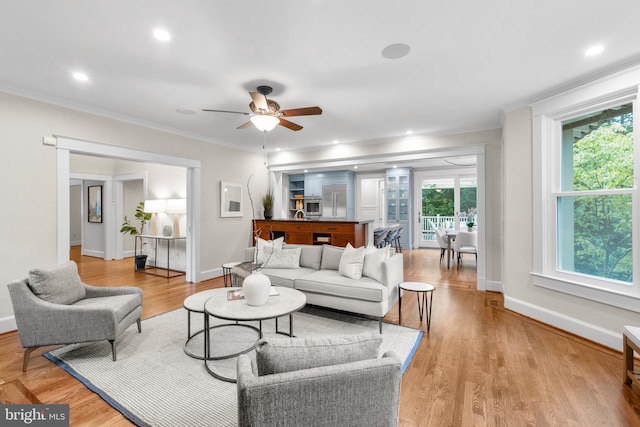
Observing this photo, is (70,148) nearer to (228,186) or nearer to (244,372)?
(228,186)

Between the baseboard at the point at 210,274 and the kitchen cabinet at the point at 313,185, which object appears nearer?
the baseboard at the point at 210,274

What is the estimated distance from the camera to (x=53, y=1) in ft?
6.16

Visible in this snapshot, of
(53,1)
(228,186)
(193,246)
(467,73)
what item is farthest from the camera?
(228,186)

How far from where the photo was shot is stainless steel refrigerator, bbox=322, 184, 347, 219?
30.5 ft

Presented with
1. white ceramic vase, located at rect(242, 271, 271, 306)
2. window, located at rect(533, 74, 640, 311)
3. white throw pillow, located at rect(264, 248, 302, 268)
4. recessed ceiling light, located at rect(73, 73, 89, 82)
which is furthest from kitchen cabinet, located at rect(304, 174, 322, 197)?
white ceramic vase, located at rect(242, 271, 271, 306)

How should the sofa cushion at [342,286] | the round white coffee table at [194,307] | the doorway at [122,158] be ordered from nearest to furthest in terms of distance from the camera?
the round white coffee table at [194,307]
the sofa cushion at [342,286]
the doorway at [122,158]

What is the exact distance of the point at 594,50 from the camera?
2.47 m

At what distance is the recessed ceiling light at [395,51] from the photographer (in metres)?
2.39

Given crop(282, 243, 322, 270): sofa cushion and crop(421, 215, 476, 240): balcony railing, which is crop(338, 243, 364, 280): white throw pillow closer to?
crop(282, 243, 322, 270): sofa cushion

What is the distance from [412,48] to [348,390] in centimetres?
252

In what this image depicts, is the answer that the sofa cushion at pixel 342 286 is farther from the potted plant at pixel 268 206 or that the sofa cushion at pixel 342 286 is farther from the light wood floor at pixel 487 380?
the potted plant at pixel 268 206

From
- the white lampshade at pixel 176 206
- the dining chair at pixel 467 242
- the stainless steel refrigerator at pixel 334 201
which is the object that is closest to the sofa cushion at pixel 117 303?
the white lampshade at pixel 176 206

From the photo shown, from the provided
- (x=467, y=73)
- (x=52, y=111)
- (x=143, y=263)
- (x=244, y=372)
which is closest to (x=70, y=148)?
(x=52, y=111)

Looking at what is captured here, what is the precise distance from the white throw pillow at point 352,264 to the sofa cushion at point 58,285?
2659mm
